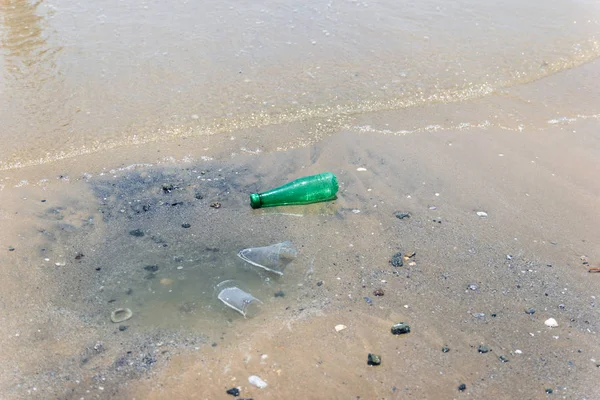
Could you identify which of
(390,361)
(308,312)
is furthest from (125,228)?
(390,361)

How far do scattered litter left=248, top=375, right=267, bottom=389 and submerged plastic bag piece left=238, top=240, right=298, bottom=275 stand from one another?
2.75ft

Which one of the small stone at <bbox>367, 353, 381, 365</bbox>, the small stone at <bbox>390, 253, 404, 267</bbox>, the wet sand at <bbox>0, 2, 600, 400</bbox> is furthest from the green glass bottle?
the small stone at <bbox>367, 353, 381, 365</bbox>

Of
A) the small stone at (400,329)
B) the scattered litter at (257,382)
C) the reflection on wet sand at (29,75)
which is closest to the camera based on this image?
the scattered litter at (257,382)

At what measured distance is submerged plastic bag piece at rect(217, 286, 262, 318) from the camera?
124 inches

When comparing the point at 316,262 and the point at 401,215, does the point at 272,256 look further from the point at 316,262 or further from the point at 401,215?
the point at 401,215

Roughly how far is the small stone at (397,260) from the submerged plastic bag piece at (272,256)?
0.64m

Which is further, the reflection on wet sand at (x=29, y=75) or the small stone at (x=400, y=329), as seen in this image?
the reflection on wet sand at (x=29, y=75)

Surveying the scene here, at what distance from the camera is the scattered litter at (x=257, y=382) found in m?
2.69

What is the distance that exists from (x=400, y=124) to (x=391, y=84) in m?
0.98

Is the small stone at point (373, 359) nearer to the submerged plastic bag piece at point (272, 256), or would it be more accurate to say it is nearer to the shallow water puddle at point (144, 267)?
the shallow water puddle at point (144, 267)

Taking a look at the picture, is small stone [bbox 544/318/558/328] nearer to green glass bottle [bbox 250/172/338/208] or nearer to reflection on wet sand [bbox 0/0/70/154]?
green glass bottle [bbox 250/172/338/208]

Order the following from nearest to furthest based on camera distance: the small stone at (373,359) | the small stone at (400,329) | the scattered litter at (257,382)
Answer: the scattered litter at (257,382)
the small stone at (373,359)
the small stone at (400,329)

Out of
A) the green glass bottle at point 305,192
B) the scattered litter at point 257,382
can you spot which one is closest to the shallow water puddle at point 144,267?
the green glass bottle at point 305,192

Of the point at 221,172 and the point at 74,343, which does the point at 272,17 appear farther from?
the point at 74,343
